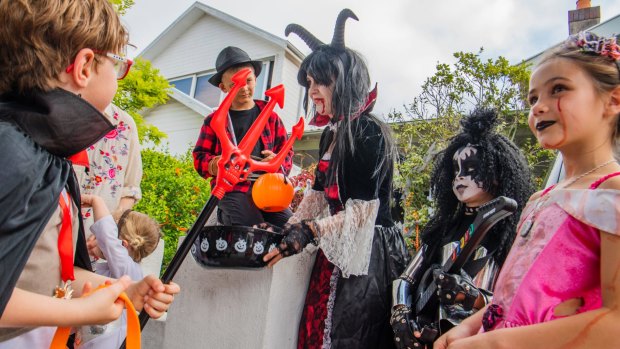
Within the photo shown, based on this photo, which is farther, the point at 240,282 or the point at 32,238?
the point at 240,282

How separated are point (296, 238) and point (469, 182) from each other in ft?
2.75

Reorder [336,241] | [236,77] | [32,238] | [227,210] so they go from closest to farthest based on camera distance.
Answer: [32,238], [336,241], [236,77], [227,210]

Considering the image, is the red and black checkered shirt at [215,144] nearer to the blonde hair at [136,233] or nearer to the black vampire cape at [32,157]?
the blonde hair at [136,233]

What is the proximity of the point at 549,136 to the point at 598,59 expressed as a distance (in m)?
0.26

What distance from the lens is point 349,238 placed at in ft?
6.46

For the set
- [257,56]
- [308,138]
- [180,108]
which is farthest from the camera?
[180,108]

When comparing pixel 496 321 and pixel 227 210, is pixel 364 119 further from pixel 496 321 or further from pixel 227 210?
pixel 496 321

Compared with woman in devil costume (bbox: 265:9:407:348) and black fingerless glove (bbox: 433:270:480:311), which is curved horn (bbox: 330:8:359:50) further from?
black fingerless glove (bbox: 433:270:480:311)

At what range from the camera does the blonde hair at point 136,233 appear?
9.30 feet

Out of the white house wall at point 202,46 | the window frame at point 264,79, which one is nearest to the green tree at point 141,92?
the window frame at point 264,79

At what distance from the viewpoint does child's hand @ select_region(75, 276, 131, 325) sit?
107 centimetres

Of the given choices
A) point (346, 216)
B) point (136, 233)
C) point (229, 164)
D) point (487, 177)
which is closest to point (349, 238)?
point (346, 216)

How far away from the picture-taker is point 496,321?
1.29m

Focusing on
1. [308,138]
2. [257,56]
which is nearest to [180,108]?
[257,56]
